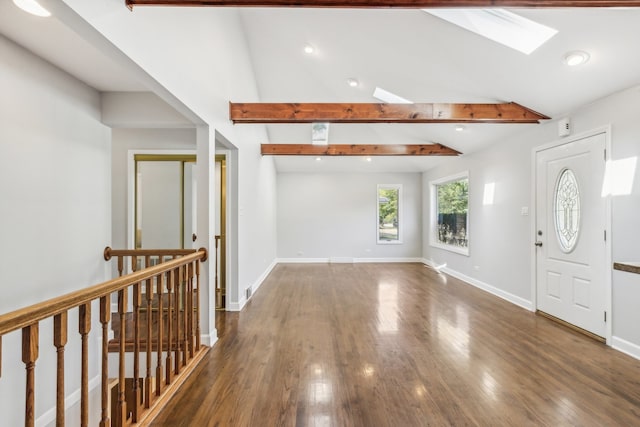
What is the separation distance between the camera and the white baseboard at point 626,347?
8.66ft

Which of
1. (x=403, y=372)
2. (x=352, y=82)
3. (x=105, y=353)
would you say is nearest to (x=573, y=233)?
(x=403, y=372)

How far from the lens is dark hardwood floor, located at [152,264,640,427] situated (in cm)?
192

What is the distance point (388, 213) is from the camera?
8.13m

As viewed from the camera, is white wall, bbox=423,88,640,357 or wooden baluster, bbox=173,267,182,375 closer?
wooden baluster, bbox=173,267,182,375

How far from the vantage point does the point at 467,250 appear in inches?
225

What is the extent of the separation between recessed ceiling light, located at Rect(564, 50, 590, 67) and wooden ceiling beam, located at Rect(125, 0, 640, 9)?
0.93m

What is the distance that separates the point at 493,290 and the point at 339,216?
4.10m

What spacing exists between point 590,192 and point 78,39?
15.0 ft

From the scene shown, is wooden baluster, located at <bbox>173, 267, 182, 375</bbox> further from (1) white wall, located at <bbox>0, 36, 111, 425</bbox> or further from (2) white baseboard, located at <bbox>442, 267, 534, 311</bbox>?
(2) white baseboard, located at <bbox>442, 267, 534, 311</bbox>

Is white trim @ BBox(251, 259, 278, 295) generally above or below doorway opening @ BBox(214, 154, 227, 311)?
below

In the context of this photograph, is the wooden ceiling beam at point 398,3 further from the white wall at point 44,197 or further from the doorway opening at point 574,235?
the doorway opening at point 574,235

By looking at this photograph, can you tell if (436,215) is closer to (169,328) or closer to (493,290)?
(493,290)

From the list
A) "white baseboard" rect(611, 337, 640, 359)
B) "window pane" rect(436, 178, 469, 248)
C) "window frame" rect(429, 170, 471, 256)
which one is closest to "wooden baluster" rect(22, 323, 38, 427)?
"white baseboard" rect(611, 337, 640, 359)

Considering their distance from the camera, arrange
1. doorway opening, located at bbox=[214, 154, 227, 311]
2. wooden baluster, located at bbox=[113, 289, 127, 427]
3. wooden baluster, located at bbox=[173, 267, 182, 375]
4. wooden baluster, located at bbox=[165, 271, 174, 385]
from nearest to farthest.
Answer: wooden baluster, located at bbox=[113, 289, 127, 427]
wooden baluster, located at bbox=[165, 271, 174, 385]
wooden baluster, located at bbox=[173, 267, 182, 375]
doorway opening, located at bbox=[214, 154, 227, 311]
